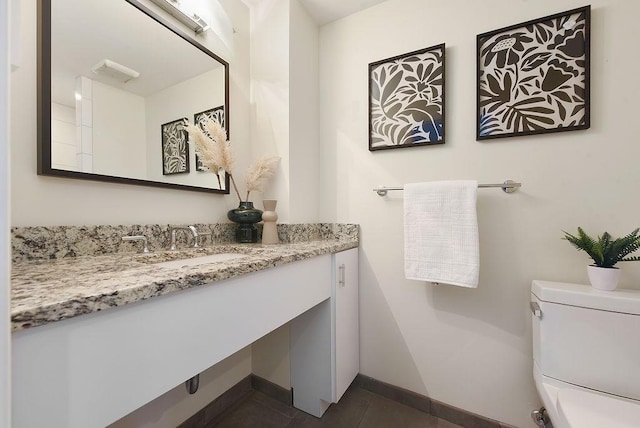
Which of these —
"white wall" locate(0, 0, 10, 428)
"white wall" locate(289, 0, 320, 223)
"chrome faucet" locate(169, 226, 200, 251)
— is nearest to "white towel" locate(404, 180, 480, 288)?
"white wall" locate(289, 0, 320, 223)

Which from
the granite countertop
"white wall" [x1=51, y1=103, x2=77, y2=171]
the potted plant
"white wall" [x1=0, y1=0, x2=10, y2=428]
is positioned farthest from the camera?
the potted plant

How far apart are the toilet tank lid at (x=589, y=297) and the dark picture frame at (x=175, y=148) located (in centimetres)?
157

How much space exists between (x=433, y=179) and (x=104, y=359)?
1343 millimetres

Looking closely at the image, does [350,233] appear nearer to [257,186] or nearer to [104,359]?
[257,186]

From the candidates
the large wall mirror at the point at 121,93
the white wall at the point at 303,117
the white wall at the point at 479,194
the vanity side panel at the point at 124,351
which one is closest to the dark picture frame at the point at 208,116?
the large wall mirror at the point at 121,93

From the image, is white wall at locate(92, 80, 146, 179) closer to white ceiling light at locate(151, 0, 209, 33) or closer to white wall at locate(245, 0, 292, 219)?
white ceiling light at locate(151, 0, 209, 33)

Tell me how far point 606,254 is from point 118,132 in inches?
72.7

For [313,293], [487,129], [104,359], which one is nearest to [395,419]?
[313,293]

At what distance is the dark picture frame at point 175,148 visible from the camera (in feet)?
3.58

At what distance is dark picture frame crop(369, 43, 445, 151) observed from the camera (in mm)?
1247

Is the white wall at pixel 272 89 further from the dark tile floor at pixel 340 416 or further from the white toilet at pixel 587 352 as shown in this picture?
the white toilet at pixel 587 352

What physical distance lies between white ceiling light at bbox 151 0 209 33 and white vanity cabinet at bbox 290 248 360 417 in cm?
129

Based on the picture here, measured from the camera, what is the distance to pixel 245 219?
127 cm

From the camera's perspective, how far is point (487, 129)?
1154 mm
